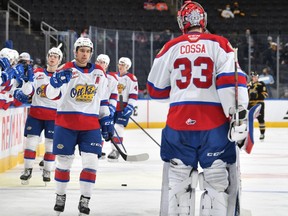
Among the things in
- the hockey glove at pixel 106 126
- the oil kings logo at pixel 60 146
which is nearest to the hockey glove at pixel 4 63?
the hockey glove at pixel 106 126

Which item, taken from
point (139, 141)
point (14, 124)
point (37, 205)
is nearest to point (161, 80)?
point (37, 205)

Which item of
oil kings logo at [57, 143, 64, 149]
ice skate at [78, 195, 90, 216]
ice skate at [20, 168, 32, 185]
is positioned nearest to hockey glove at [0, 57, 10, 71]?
ice skate at [20, 168, 32, 185]

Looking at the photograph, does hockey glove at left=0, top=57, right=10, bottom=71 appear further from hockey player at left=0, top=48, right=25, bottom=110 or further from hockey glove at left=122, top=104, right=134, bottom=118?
hockey glove at left=122, top=104, right=134, bottom=118

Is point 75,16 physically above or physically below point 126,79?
above

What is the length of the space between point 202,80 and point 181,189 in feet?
1.98

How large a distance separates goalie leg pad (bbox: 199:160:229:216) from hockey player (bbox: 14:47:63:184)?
3.92 meters

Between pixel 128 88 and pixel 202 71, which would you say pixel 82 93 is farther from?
pixel 128 88

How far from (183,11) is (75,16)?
18176mm

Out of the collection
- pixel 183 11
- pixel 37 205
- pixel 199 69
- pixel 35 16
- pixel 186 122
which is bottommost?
pixel 37 205

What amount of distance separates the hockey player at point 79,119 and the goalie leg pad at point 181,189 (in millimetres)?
1665

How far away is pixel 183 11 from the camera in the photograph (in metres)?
4.48

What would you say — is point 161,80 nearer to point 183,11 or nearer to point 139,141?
point 183,11

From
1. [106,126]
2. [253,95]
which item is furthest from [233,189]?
[253,95]

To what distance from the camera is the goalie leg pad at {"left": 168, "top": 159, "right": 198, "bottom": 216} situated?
13.9 ft
